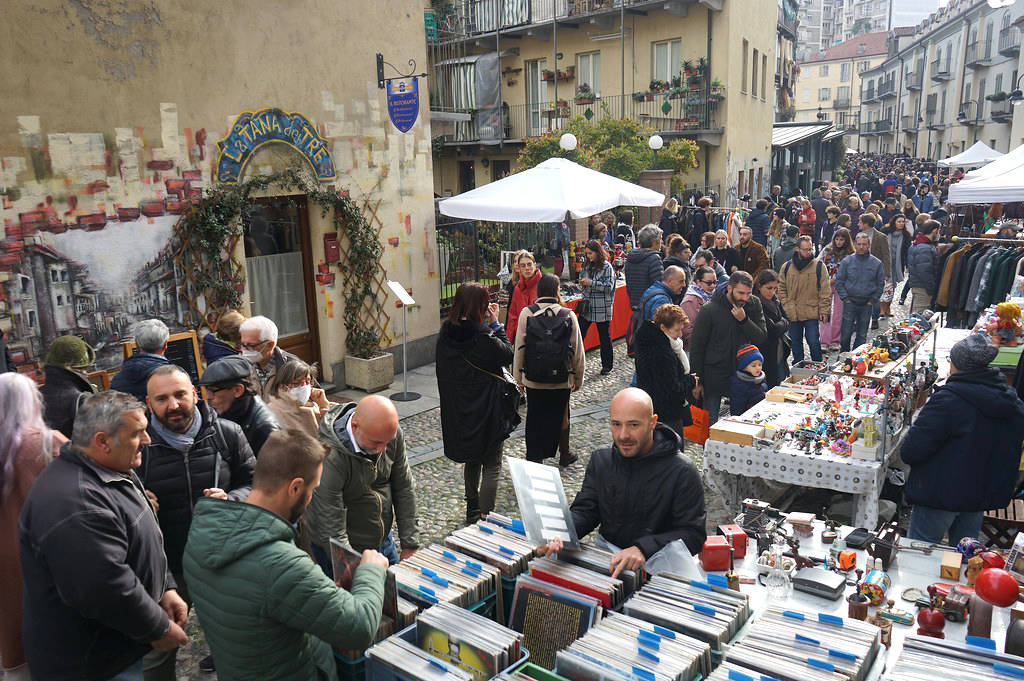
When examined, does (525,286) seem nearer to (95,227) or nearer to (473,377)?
(473,377)

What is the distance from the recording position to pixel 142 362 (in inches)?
201

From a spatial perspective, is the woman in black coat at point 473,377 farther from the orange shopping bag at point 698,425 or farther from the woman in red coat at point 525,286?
the woman in red coat at point 525,286

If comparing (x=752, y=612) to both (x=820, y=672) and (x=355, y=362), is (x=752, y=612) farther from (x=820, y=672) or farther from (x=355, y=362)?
(x=355, y=362)

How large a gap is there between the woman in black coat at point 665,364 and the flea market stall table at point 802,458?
638 mm

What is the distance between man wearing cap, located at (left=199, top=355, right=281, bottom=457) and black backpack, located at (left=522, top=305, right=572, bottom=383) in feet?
8.92

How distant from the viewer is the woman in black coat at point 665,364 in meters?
6.61

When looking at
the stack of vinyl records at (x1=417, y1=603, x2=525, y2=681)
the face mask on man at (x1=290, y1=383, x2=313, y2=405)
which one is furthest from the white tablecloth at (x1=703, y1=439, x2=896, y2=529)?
the stack of vinyl records at (x1=417, y1=603, x2=525, y2=681)

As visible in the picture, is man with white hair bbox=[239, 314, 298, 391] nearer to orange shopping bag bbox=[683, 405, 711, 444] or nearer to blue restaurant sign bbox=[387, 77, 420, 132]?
orange shopping bag bbox=[683, 405, 711, 444]

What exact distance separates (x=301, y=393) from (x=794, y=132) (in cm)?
3359

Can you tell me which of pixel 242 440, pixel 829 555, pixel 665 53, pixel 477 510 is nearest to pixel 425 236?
pixel 477 510

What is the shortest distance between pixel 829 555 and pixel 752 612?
41.4 inches

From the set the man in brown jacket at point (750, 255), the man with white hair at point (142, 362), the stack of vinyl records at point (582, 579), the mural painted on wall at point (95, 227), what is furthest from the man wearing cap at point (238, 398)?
the man in brown jacket at point (750, 255)

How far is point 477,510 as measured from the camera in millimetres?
6418

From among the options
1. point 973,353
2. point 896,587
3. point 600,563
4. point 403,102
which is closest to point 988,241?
point 973,353
